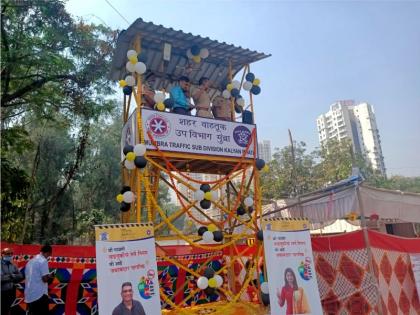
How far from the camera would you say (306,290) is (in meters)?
5.81

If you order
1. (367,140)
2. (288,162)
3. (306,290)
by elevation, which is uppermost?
(367,140)

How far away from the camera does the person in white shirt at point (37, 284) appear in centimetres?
586

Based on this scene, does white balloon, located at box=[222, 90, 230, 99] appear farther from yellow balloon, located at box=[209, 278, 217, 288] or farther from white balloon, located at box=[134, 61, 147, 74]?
yellow balloon, located at box=[209, 278, 217, 288]

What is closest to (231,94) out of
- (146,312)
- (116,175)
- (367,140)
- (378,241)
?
(378,241)

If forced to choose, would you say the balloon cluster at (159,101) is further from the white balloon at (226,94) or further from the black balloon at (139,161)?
the white balloon at (226,94)

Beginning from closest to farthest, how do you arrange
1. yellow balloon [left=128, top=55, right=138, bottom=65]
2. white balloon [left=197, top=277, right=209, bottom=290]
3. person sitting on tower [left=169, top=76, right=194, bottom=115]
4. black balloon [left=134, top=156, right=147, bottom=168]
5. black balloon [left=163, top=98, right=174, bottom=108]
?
white balloon [left=197, top=277, right=209, bottom=290], black balloon [left=134, top=156, right=147, bottom=168], yellow balloon [left=128, top=55, right=138, bottom=65], black balloon [left=163, top=98, right=174, bottom=108], person sitting on tower [left=169, top=76, right=194, bottom=115]

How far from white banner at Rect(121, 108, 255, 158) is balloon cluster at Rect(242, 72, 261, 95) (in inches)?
41.8

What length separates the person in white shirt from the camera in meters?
5.86

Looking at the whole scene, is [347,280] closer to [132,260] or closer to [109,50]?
[132,260]

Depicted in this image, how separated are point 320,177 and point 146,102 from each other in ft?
82.2

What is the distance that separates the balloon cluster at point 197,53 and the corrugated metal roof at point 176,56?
0.10 m

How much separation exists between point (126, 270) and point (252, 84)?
5.30m

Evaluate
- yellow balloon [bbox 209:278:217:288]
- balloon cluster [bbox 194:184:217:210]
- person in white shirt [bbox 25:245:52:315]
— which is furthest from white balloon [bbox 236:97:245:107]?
person in white shirt [bbox 25:245:52:315]

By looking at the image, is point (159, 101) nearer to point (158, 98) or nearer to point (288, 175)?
point (158, 98)
